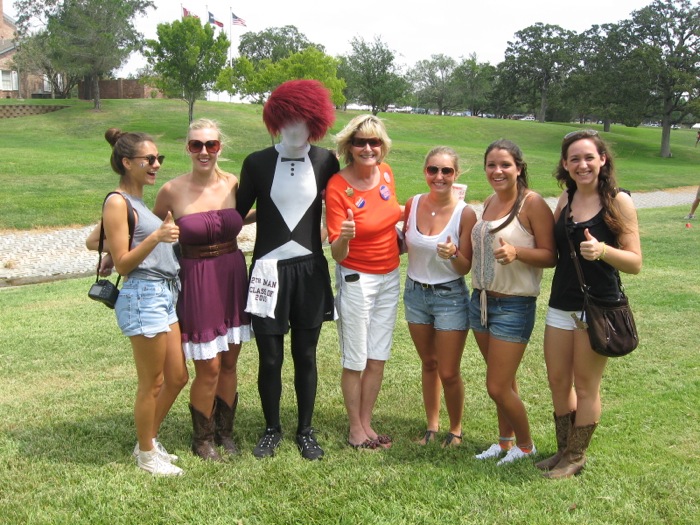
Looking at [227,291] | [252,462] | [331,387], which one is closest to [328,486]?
[252,462]

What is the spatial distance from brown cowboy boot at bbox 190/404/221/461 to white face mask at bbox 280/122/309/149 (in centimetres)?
166

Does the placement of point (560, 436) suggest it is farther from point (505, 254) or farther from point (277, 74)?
point (277, 74)

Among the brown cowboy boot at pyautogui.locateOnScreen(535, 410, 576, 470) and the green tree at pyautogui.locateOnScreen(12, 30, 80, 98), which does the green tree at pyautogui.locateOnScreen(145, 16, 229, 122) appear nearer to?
the green tree at pyautogui.locateOnScreen(12, 30, 80, 98)

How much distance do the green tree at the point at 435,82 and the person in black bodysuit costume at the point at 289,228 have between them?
238ft

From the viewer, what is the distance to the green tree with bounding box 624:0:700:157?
3991 cm

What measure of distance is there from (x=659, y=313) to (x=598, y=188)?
4.13 meters

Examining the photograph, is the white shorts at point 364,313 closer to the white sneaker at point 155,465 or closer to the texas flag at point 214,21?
the white sneaker at point 155,465

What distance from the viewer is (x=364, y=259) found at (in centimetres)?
372

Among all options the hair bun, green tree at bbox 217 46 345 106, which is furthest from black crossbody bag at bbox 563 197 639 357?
green tree at bbox 217 46 345 106

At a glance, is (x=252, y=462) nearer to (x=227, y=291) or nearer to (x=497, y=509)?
(x=227, y=291)

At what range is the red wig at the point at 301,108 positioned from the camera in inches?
141

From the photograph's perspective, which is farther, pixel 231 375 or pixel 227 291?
pixel 231 375

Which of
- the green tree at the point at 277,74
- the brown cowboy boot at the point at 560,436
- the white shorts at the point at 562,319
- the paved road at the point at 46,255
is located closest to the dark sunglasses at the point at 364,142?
the white shorts at the point at 562,319

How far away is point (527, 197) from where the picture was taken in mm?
3373
